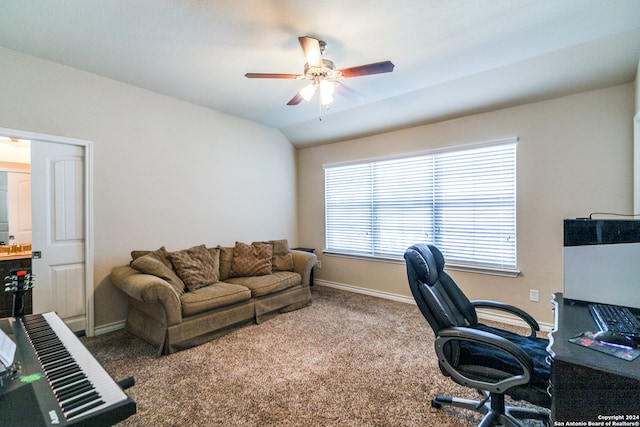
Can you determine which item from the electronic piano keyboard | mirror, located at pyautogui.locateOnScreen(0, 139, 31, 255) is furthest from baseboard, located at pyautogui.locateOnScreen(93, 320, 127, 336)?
the electronic piano keyboard

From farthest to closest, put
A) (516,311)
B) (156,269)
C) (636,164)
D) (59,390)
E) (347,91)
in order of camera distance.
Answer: (156,269) < (347,91) < (636,164) < (516,311) < (59,390)

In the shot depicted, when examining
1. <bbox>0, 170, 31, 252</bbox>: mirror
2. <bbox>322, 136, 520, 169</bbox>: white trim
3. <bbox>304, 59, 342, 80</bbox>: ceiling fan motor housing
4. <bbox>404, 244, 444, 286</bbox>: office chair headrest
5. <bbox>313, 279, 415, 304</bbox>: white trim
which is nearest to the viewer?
<bbox>404, 244, 444, 286</bbox>: office chair headrest

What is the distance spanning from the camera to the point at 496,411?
1.62 m

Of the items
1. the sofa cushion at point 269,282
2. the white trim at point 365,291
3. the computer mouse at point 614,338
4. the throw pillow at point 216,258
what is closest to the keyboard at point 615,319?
the computer mouse at point 614,338

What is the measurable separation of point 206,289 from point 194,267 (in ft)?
1.03

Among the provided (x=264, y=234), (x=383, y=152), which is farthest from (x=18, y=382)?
(x=383, y=152)

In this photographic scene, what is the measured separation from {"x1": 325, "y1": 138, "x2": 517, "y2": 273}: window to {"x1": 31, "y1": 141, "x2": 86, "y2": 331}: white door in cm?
339

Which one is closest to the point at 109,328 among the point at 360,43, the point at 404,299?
the point at 404,299

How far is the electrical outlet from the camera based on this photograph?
322cm

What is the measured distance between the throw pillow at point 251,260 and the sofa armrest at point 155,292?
1.11 meters

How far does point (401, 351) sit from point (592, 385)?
1.87m

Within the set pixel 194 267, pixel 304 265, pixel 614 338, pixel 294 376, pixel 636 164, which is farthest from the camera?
pixel 304 265

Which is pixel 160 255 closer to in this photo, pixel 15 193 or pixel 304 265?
pixel 304 265

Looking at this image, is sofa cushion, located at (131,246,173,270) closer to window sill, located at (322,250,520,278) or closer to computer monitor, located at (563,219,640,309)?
window sill, located at (322,250,520,278)
